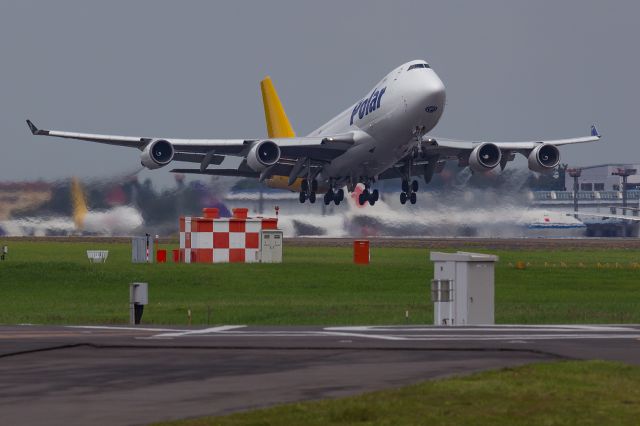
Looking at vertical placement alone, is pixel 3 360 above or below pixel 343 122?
below

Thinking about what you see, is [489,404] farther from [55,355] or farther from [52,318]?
[52,318]

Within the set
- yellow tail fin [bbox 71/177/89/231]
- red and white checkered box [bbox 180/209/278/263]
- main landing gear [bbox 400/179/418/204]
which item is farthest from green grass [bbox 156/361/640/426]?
yellow tail fin [bbox 71/177/89/231]

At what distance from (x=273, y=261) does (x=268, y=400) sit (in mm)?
44154

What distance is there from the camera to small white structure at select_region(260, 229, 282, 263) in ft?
186

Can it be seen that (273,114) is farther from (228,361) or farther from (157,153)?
(228,361)

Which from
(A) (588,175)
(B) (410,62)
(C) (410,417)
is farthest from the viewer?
(A) (588,175)

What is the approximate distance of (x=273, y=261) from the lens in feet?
188

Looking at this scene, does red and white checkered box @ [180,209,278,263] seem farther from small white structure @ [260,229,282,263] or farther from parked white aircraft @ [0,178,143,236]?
parked white aircraft @ [0,178,143,236]

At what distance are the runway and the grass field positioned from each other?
21.9 feet

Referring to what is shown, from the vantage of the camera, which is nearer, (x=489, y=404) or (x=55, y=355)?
(x=489, y=404)

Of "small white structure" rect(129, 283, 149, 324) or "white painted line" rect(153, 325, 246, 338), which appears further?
"small white structure" rect(129, 283, 149, 324)

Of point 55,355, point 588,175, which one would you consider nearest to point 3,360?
point 55,355

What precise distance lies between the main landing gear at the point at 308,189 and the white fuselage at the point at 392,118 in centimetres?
343

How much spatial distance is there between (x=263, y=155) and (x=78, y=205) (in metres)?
18.1
